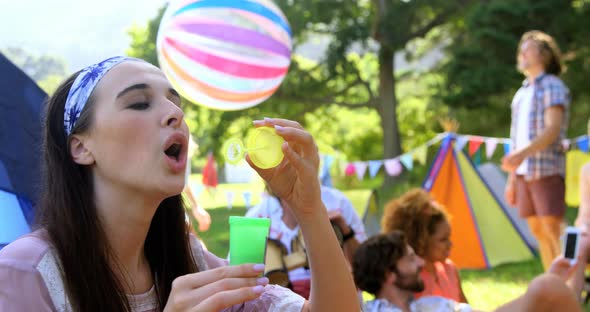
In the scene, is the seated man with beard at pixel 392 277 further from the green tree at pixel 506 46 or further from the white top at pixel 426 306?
the green tree at pixel 506 46

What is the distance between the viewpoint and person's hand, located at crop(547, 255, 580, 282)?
10.1 feet

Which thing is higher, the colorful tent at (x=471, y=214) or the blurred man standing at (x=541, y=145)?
the blurred man standing at (x=541, y=145)

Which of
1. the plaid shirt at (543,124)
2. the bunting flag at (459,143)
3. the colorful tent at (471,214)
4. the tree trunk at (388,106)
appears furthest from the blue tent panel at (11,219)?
the tree trunk at (388,106)

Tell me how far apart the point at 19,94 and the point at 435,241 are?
7.14 feet

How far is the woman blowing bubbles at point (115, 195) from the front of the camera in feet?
4.24

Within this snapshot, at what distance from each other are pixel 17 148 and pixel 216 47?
1974 millimetres

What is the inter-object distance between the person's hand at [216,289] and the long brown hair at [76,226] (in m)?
0.29

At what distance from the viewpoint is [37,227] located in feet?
4.68

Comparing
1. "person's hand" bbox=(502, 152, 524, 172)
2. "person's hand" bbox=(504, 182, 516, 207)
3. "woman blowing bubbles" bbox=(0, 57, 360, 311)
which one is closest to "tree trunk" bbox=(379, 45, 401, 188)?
"person's hand" bbox=(504, 182, 516, 207)

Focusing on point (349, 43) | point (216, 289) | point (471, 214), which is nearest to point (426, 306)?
point (216, 289)

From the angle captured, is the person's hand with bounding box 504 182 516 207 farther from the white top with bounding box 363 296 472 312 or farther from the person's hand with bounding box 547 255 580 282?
the white top with bounding box 363 296 472 312

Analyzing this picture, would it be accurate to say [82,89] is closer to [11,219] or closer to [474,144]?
[11,219]

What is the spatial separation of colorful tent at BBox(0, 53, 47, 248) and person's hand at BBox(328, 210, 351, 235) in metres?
1.53

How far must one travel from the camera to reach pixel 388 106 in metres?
15.4
